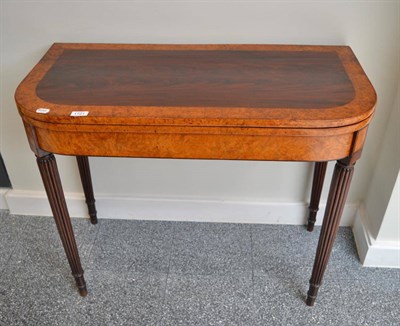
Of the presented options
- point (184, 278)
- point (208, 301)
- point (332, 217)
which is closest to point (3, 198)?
point (184, 278)

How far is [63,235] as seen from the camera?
4.88 ft

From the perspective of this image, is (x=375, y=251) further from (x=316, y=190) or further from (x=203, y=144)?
(x=203, y=144)

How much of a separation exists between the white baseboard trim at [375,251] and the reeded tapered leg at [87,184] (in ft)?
3.82

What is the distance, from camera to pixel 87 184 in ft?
5.95

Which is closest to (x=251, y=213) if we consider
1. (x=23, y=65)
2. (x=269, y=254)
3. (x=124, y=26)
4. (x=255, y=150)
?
(x=269, y=254)

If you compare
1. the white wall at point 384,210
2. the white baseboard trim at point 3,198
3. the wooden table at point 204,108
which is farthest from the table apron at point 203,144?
the white baseboard trim at point 3,198

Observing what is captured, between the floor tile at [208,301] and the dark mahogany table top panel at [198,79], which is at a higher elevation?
the dark mahogany table top panel at [198,79]

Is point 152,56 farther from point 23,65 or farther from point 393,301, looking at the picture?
point 393,301

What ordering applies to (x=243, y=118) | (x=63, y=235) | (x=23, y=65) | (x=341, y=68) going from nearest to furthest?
(x=243, y=118)
(x=341, y=68)
(x=63, y=235)
(x=23, y=65)

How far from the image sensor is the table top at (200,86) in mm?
1124

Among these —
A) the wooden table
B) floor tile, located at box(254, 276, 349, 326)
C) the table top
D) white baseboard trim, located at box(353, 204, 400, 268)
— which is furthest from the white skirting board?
the table top

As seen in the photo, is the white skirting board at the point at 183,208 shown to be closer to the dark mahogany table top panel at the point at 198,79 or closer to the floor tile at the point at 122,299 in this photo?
the floor tile at the point at 122,299

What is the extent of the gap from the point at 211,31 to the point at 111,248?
99 centimetres

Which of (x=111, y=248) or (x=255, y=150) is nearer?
(x=255, y=150)
